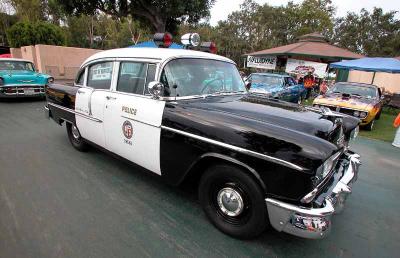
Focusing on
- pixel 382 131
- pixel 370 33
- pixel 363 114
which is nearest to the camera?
pixel 363 114

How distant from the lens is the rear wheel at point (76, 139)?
497 centimetres

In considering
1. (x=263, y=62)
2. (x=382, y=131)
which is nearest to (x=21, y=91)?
(x=382, y=131)

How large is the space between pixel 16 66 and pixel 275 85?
997 centimetres

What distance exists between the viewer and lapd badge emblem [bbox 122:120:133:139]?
355cm

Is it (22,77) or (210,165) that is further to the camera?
(22,77)

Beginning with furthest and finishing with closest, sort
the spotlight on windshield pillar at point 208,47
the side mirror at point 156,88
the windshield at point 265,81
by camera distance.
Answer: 1. the windshield at point 265,81
2. the spotlight on windshield pillar at point 208,47
3. the side mirror at point 156,88

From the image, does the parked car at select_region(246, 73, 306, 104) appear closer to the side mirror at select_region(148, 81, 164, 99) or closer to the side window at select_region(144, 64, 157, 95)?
the side window at select_region(144, 64, 157, 95)

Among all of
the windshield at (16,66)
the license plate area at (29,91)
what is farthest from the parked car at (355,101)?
the windshield at (16,66)

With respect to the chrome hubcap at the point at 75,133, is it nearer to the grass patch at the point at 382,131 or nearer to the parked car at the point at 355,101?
the parked car at the point at 355,101

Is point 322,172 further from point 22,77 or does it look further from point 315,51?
point 315,51

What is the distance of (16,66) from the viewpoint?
10.5 metres

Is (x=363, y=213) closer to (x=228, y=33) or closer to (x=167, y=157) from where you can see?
(x=167, y=157)

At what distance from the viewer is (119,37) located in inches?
1903

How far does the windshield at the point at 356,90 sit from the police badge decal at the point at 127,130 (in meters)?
8.46
